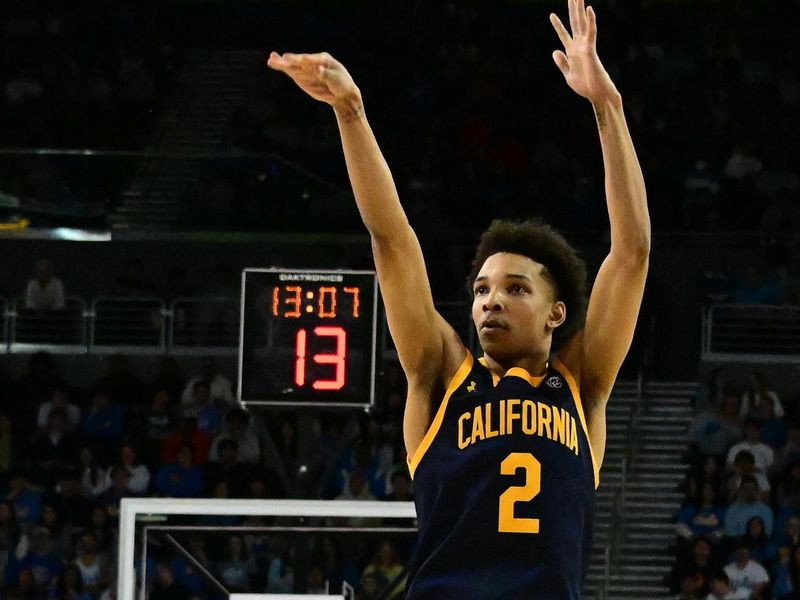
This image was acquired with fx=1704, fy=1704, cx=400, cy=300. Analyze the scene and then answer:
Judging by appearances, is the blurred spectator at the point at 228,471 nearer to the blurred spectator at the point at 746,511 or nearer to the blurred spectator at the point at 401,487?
the blurred spectator at the point at 401,487

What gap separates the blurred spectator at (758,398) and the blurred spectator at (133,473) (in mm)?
5065

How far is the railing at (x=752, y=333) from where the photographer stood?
15.4 m

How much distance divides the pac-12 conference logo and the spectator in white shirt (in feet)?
33.5

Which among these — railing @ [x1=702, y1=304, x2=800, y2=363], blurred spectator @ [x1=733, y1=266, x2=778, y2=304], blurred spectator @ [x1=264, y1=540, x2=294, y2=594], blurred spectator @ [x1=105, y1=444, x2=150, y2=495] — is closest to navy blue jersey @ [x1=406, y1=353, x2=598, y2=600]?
blurred spectator @ [x1=264, y1=540, x2=294, y2=594]

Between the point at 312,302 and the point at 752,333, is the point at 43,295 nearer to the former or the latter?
the point at 752,333

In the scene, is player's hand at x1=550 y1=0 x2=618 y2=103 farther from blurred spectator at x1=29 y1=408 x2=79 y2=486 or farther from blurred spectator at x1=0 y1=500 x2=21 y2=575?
blurred spectator at x1=29 y1=408 x2=79 y2=486

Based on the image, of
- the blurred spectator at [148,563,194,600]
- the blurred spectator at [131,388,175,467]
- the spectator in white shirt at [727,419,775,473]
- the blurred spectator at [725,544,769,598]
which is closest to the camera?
the blurred spectator at [148,563,194,600]

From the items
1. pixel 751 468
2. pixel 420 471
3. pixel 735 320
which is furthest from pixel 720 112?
pixel 420 471

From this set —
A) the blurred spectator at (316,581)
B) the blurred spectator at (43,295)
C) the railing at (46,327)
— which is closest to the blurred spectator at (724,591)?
the blurred spectator at (316,581)

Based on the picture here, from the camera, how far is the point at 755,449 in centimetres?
1397

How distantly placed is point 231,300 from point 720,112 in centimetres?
564

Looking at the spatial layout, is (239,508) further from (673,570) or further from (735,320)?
(735,320)

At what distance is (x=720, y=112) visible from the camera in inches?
694

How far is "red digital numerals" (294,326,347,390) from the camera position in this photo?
9375 mm
